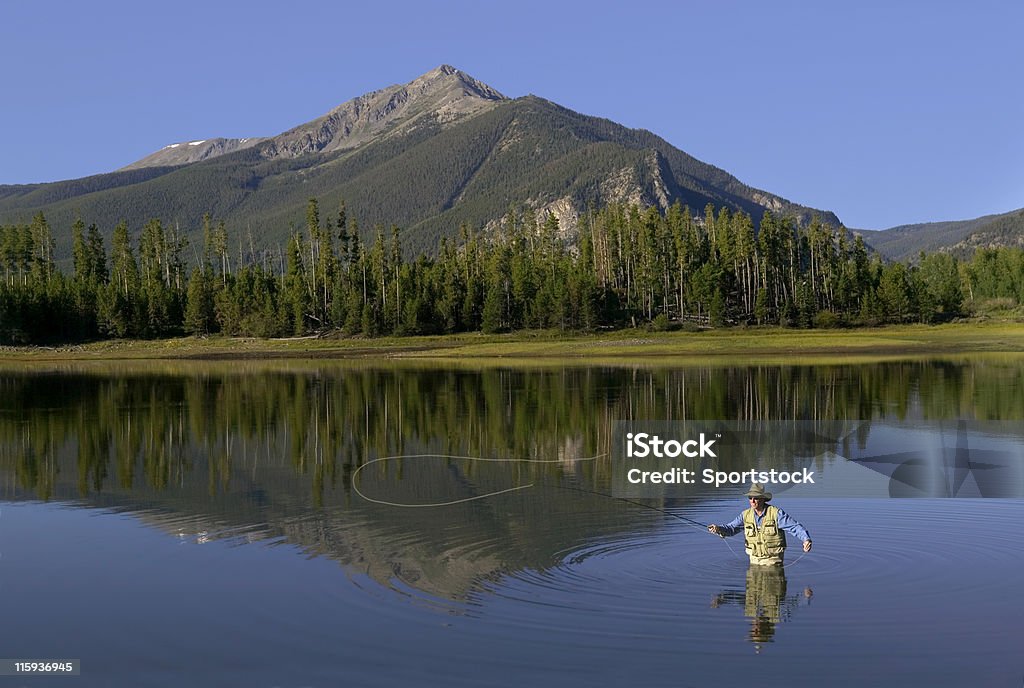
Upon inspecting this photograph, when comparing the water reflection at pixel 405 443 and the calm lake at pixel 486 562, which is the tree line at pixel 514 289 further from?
the calm lake at pixel 486 562

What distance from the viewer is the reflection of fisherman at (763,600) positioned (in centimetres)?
1515

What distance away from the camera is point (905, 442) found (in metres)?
33.0

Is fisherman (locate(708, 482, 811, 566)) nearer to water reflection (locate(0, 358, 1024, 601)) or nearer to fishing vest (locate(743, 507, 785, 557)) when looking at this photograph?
fishing vest (locate(743, 507, 785, 557))

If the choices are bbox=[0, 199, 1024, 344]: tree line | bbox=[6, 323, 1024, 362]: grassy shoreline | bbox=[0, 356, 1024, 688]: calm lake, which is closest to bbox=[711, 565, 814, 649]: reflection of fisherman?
bbox=[0, 356, 1024, 688]: calm lake

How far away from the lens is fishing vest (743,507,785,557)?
1767cm

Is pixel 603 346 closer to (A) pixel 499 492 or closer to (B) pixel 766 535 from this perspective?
(A) pixel 499 492

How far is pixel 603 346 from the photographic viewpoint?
4483 inches

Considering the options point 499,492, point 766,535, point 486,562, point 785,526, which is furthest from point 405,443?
point 785,526

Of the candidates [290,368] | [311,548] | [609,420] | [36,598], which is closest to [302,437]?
[609,420]

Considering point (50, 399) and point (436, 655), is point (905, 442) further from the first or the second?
point (50, 399)

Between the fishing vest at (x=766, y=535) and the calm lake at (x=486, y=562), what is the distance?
0.37m

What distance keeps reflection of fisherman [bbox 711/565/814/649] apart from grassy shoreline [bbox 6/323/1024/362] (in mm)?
73828

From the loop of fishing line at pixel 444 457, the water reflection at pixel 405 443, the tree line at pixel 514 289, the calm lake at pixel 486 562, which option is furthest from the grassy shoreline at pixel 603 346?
the loop of fishing line at pixel 444 457

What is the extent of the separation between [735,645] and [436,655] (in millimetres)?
3714
